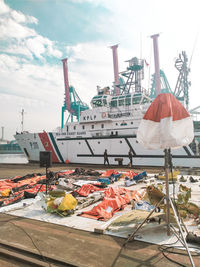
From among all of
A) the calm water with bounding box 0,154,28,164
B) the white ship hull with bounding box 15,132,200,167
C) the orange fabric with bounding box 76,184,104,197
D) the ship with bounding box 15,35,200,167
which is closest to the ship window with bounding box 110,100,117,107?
the ship with bounding box 15,35,200,167

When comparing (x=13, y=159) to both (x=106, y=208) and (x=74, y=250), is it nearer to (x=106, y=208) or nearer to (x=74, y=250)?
(x=106, y=208)

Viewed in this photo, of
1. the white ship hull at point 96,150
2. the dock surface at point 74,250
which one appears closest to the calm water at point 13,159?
the white ship hull at point 96,150

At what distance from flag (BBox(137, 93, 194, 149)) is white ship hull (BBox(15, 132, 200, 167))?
12.9 meters

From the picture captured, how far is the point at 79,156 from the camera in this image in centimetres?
1847

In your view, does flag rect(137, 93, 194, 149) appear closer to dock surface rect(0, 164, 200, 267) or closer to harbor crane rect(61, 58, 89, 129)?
dock surface rect(0, 164, 200, 267)

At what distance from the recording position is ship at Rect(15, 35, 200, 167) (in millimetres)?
15547

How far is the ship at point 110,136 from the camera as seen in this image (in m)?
15.5

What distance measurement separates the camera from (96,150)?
17.6 m

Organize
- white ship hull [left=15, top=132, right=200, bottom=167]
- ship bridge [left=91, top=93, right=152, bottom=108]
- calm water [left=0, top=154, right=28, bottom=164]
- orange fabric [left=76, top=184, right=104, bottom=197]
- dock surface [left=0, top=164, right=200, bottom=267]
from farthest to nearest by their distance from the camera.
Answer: calm water [left=0, top=154, right=28, bottom=164] < ship bridge [left=91, top=93, right=152, bottom=108] < white ship hull [left=15, top=132, right=200, bottom=167] < orange fabric [left=76, top=184, right=104, bottom=197] < dock surface [left=0, top=164, right=200, bottom=267]

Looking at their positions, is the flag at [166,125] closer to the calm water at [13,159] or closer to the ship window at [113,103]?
the ship window at [113,103]

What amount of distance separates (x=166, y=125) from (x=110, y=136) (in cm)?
1436

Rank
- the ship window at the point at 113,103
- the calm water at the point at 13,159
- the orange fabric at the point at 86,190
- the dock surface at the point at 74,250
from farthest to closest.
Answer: the calm water at the point at 13,159 < the ship window at the point at 113,103 < the orange fabric at the point at 86,190 < the dock surface at the point at 74,250

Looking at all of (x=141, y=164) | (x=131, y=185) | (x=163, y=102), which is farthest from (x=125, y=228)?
(x=141, y=164)

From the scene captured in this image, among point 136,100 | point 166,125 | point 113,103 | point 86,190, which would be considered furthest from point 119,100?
point 166,125
